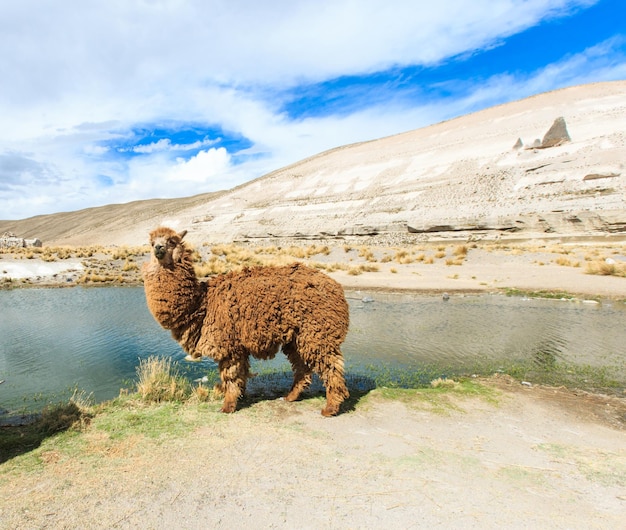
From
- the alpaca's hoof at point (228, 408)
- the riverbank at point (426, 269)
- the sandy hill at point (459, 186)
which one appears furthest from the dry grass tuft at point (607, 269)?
the alpaca's hoof at point (228, 408)

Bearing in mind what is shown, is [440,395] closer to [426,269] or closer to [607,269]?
[607,269]

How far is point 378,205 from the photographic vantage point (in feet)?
154

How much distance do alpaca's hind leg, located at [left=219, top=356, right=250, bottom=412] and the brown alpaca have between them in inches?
0.5

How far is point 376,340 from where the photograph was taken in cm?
1031

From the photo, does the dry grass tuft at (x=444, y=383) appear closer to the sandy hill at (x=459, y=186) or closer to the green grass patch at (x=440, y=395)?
the green grass patch at (x=440, y=395)

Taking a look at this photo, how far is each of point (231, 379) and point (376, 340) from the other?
549cm

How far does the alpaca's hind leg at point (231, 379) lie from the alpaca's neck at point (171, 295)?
31.2 inches

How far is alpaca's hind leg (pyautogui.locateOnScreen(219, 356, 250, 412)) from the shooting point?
5.48m

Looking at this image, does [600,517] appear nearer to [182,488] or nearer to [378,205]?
[182,488]

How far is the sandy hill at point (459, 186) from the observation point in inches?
1337

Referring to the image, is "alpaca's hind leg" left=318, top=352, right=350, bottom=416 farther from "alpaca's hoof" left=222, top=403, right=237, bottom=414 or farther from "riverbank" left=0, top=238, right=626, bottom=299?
"riverbank" left=0, top=238, right=626, bottom=299

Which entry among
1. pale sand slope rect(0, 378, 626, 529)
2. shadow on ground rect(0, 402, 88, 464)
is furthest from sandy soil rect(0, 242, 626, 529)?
shadow on ground rect(0, 402, 88, 464)

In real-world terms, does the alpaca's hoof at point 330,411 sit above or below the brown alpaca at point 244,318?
below

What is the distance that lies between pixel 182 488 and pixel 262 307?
243 cm
